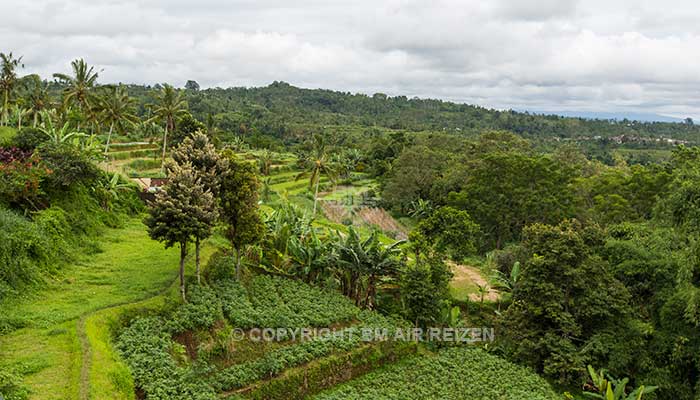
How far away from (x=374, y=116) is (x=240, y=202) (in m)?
123

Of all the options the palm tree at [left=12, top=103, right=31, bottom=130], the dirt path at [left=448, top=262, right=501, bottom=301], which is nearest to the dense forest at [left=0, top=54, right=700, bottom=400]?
the dirt path at [left=448, top=262, right=501, bottom=301]

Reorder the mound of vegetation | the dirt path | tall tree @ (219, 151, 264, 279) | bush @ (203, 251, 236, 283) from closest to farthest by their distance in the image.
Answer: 1. the mound of vegetation
2. tall tree @ (219, 151, 264, 279)
3. bush @ (203, 251, 236, 283)
4. the dirt path

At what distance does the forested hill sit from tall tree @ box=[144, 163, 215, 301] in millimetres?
60169

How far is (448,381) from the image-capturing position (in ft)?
55.5

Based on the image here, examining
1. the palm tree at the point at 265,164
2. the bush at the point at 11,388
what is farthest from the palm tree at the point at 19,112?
the bush at the point at 11,388

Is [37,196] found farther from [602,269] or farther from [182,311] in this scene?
[602,269]

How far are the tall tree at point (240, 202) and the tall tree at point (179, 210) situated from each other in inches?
74.2

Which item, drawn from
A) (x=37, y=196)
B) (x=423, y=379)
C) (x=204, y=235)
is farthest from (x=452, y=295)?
(x=37, y=196)

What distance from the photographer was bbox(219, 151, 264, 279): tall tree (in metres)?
17.0

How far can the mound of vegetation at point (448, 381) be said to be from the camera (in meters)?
15.5

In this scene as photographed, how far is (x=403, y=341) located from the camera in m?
18.7

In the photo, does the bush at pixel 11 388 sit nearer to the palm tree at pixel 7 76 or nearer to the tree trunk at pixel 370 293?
the tree trunk at pixel 370 293

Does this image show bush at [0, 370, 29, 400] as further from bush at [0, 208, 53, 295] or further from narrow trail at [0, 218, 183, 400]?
bush at [0, 208, 53, 295]

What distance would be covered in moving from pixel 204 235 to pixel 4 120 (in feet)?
104
